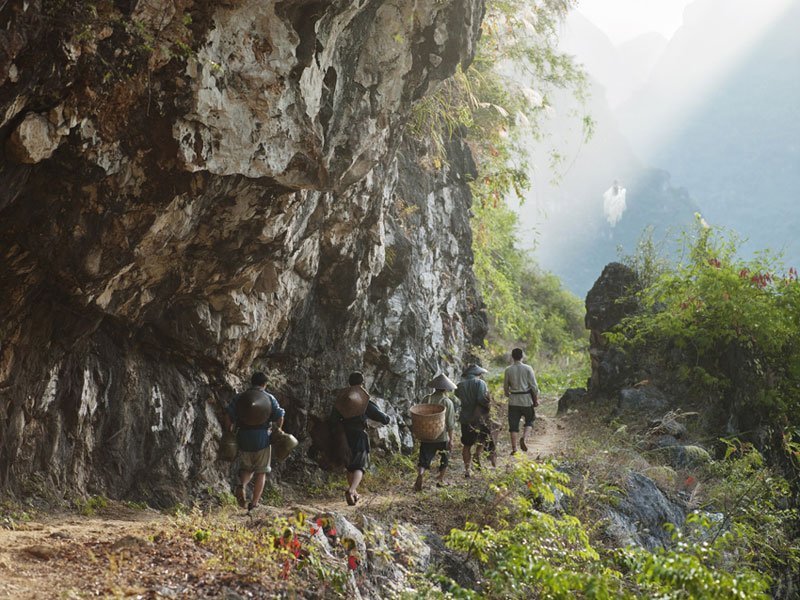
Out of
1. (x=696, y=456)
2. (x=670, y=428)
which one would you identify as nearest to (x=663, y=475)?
(x=696, y=456)

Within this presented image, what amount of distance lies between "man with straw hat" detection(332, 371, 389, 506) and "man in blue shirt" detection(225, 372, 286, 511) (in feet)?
4.62

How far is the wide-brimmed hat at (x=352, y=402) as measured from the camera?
924 centimetres

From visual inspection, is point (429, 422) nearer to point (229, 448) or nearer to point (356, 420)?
point (356, 420)

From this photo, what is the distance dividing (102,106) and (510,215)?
25.5 meters

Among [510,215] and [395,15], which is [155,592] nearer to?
[395,15]

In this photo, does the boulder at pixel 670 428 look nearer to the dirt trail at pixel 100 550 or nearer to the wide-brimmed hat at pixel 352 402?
the dirt trail at pixel 100 550

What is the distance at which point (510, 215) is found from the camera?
1185 inches

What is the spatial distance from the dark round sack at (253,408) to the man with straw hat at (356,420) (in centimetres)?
162

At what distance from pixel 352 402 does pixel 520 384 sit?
11.1 ft

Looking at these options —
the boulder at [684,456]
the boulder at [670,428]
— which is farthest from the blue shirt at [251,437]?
the boulder at [670,428]

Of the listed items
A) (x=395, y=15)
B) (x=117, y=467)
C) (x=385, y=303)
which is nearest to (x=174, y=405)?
(x=117, y=467)

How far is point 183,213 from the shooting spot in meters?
7.03

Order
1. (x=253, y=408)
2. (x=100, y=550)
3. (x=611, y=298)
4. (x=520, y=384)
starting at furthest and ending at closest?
(x=611, y=298), (x=520, y=384), (x=253, y=408), (x=100, y=550)

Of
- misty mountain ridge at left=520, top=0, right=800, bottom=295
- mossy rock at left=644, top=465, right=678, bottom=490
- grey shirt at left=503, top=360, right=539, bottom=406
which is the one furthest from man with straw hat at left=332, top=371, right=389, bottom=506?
misty mountain ridge at left=520, top=0, right=800, bottom=295
